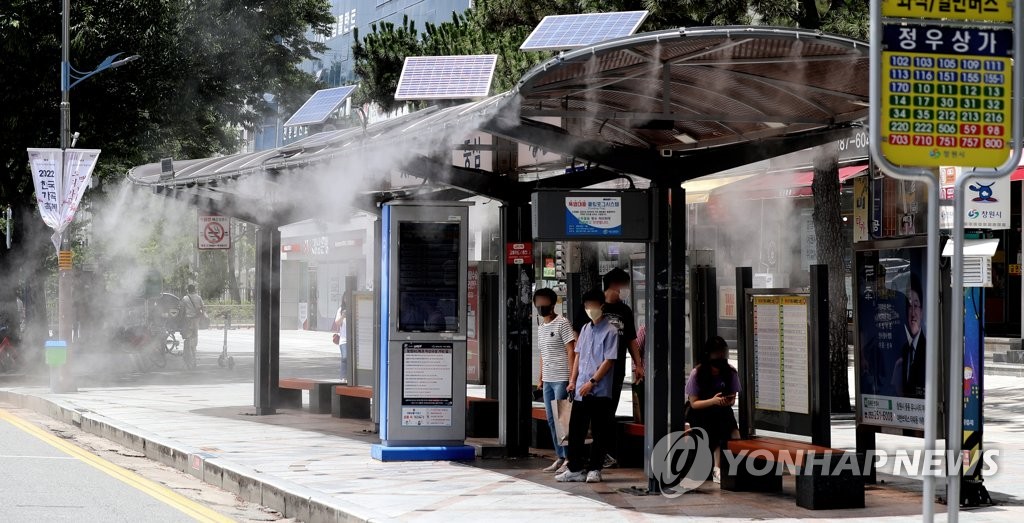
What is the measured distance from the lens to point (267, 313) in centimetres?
1694

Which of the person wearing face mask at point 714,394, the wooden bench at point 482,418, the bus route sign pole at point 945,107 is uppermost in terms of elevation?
the bus route sign pole at point 945,107

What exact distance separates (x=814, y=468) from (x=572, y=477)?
7.45ft

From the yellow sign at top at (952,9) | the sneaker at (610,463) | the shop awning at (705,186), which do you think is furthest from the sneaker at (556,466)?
the shop awning at (705,186)

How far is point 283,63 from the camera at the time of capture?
3162 centimetres

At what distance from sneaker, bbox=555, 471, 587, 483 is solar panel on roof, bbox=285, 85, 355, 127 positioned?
5.96 meters

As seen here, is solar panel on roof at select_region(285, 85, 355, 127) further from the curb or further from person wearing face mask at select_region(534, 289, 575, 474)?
person wearing face mask at select_region(534, 289, 575, 474)

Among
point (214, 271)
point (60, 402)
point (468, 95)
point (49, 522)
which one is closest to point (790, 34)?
point (468, 95)

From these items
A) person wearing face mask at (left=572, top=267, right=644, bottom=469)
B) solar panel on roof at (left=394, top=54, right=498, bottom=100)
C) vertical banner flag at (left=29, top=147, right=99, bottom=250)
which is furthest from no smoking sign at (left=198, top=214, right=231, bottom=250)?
A: person wearing face mask at (left=572, top=267, right=644, bottom=469)

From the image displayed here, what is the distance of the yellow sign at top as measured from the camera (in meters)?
5.23

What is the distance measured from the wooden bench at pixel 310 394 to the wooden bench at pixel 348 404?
11.3 inches

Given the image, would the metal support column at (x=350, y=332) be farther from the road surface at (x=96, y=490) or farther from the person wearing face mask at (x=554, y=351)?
the person wearing face mask at (x=554, y=351)

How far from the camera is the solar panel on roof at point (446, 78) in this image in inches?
475

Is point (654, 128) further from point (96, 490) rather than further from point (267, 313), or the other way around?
point (267, 313)

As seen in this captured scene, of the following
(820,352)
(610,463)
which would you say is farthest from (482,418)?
(820,352)
